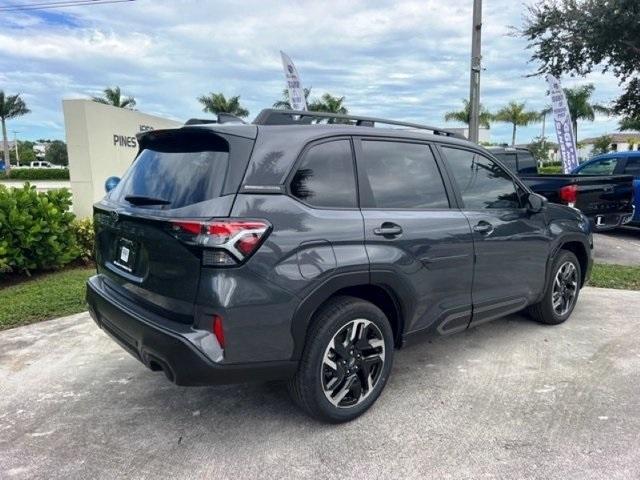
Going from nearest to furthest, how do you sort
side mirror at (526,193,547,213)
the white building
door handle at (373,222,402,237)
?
door handle at (373,222,402,237), side mirror at (526,193,547,213), the white building

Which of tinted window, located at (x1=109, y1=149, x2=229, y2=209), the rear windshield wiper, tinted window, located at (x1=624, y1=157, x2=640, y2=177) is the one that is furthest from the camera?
tinted window, located at (x1=624, y1=157, x2=640, y2=177)

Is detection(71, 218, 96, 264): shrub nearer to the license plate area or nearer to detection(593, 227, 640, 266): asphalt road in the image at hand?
the license plate area

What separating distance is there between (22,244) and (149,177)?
13.6ft

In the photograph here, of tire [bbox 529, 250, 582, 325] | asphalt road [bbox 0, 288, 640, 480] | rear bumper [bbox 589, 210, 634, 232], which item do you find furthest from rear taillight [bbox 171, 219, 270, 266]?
rear bumper [bbox 589, 210, 634, 232]

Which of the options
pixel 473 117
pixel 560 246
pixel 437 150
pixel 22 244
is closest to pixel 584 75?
pixel 473 117

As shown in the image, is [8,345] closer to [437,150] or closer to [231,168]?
[231,168]

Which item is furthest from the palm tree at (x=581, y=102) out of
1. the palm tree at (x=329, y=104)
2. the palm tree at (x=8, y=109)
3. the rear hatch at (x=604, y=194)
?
the palm tree at (x=8, y=109)

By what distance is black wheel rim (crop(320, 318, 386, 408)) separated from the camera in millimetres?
2990

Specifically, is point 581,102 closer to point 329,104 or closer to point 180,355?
point 329,104

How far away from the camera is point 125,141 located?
29.0 ft

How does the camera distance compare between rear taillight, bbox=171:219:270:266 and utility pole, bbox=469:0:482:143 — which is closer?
rear taillight, bbox=171:219:270:266

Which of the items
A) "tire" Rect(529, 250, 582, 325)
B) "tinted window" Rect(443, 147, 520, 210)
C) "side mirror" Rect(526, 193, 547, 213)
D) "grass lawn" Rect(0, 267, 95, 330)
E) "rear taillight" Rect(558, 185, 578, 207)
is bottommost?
"grass lawn" Rect(0, 267, 95, 330)

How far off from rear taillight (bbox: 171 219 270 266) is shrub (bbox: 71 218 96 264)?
17.8ft

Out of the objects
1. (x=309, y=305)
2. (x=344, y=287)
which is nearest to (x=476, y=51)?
(x=344, y=287)
